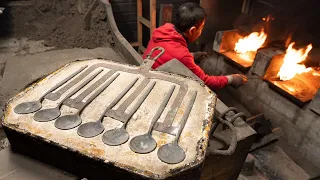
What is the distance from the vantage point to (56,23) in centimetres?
457

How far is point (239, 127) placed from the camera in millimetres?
2393

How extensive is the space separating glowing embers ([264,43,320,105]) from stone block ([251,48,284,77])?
0.27 ft

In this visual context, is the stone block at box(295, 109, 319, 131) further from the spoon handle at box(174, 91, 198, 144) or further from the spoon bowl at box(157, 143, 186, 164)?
the spoon bowl at box(157, 143, 186, 164)

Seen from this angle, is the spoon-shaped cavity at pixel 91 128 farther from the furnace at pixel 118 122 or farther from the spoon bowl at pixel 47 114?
the spoon bowl at pixel 47 114

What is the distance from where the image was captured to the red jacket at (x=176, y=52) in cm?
296

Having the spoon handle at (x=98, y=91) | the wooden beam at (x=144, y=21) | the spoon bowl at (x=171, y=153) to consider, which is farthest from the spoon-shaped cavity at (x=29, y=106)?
the wooden beam at (x=144, y=21)

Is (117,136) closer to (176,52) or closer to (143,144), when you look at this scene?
(143,144)

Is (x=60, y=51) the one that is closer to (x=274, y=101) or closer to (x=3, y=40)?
(x=3, y=40)

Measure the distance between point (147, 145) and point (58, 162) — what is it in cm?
61

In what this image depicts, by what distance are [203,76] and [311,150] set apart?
8.85ft

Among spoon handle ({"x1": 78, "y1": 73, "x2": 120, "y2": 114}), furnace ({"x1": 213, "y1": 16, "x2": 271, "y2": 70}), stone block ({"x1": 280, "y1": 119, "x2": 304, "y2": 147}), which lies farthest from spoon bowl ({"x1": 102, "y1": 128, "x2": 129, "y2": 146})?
furnace ({"x1": 213, "y1": 16, "x2": 271, "y2": 70})

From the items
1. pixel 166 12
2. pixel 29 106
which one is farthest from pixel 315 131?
pixel 29 106

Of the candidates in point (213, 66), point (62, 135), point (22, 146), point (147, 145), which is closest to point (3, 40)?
point (22, 146)

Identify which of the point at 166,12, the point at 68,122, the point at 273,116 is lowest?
the point at 273,116
